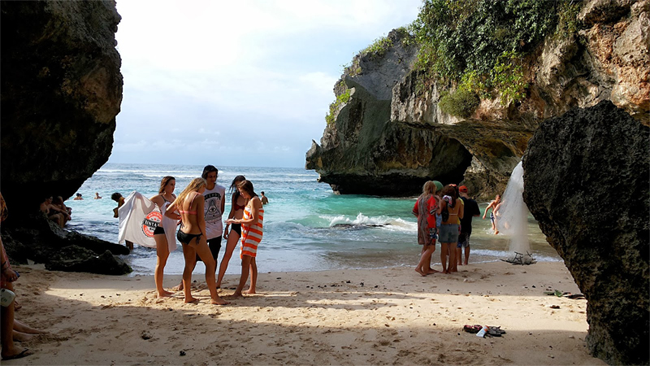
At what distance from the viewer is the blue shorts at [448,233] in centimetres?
742

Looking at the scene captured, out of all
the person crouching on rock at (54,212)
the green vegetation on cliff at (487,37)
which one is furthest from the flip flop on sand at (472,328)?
the person crouching on rock at (54,212)

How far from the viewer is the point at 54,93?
7.86 m

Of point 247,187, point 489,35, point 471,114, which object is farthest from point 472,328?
point 471,114

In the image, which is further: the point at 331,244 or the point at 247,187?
the point at 331,244

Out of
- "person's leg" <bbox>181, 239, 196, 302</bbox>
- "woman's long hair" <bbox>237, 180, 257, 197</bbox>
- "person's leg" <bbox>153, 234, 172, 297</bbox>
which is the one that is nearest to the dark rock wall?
"person's leg" <bbox>153, 234, 172, 297</bbox>

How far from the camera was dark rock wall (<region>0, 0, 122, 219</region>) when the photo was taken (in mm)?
7094

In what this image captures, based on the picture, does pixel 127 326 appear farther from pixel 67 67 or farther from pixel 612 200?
pixel 67 67

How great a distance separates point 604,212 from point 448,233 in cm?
431

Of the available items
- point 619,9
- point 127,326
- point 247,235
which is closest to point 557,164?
point 247,235

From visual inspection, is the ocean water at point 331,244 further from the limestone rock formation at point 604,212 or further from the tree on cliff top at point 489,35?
the limestone rock formation at point 604,212

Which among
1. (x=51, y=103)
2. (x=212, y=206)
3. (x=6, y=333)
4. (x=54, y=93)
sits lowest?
(x=6, y=333)

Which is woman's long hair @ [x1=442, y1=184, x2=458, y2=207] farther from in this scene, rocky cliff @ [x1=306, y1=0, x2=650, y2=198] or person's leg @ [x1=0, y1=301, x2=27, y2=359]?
person's leg @ [x1=0, y1=301, x2=27, y2=359]

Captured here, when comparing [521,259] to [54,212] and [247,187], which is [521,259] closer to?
[247,187]

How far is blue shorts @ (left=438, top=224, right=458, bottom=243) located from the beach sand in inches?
31.5
